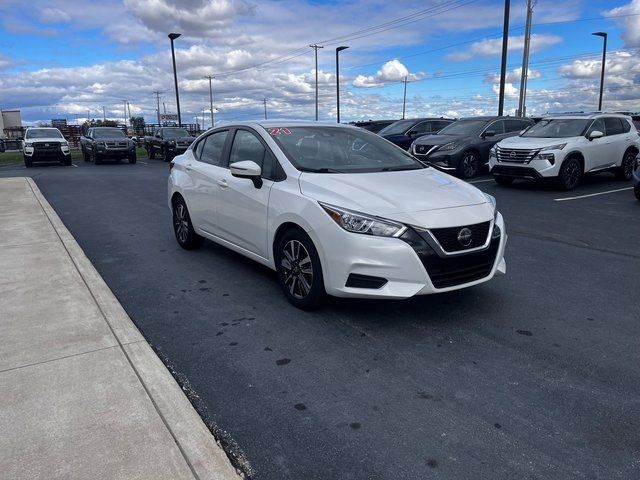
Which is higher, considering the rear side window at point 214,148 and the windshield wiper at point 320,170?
the rear side window at point 214,148

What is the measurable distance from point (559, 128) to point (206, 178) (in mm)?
9881

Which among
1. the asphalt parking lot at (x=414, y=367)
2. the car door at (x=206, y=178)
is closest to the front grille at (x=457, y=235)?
the asphalt parking lot at (x=414, y=367)

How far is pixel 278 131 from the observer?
5.18 m

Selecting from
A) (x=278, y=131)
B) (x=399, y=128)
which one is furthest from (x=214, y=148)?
(x=399, y=128)

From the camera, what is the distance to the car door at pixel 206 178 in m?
5.69

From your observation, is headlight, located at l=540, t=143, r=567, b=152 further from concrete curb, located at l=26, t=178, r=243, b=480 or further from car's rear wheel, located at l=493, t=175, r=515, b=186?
concrete curb, located at l=26, t=178, r=243, b=480

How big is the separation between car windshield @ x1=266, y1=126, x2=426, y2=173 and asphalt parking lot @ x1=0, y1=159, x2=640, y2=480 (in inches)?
50.6

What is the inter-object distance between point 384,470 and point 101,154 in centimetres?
2494

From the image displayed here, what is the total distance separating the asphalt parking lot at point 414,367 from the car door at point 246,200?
501mm

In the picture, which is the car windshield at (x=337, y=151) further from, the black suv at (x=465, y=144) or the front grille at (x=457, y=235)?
the black suv at (x=465, y=144)

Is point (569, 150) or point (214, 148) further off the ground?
point (214, 148)

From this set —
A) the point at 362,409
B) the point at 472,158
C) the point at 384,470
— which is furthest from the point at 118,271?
the point at 472,158

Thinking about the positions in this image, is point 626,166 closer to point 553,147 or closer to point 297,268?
point 553,147

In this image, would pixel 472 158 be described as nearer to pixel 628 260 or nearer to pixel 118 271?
pixel 628 260
